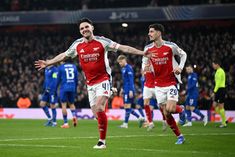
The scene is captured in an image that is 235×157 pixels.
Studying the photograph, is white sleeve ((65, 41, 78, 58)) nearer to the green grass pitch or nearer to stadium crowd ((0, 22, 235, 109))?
the green grass pitch

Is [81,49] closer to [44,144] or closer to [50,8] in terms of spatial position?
[44,144]

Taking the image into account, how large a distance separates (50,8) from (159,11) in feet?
28.1

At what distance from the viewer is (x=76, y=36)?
40812 millimetres

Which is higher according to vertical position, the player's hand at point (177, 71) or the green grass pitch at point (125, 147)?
the player's hand at point (177, 71)

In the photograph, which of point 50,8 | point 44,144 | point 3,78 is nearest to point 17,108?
point 3,78

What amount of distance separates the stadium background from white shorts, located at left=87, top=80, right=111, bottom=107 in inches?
663

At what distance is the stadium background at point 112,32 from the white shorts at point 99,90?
55.3 ft

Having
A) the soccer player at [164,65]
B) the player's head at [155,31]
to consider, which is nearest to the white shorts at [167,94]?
the soccer player at [164,65]

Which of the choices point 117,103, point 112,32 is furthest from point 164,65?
point 112,32

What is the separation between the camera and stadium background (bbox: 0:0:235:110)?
110ft

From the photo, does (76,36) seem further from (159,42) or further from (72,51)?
(72,51)

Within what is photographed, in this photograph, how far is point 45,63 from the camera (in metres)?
12.6

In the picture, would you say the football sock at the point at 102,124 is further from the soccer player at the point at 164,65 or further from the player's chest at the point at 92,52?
the soccer player at the point at 164,65

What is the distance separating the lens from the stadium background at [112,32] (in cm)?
3356
